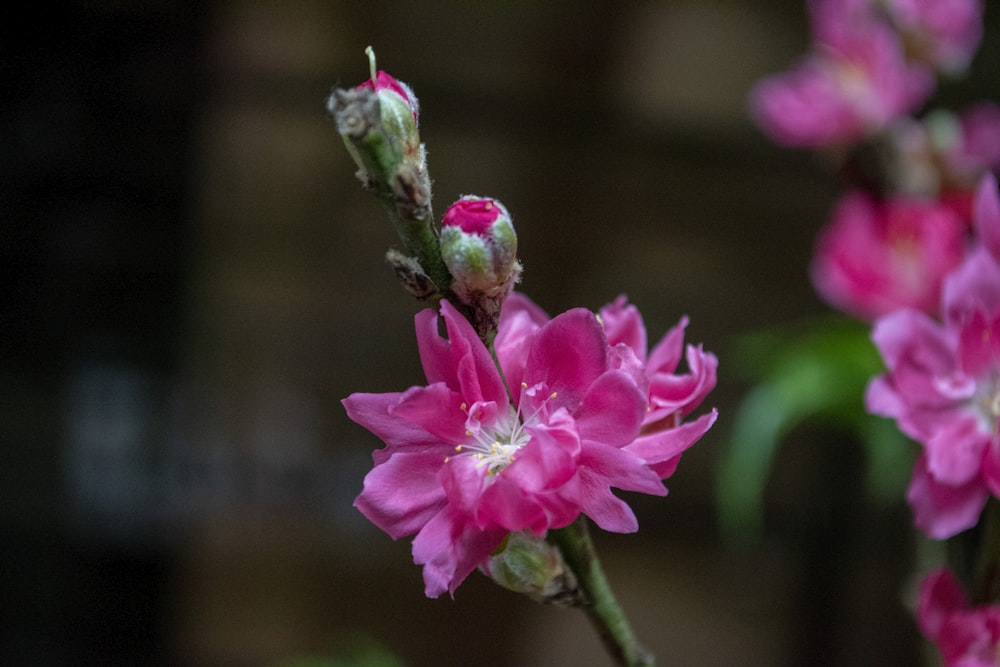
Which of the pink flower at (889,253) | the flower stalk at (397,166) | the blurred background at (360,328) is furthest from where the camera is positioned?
the blurred background at (360,328)

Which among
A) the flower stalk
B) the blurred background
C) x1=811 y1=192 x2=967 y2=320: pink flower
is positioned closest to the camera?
the flower stalk

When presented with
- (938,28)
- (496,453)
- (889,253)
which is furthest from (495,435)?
(938,28)

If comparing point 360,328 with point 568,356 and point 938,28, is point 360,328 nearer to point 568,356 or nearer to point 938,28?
point 938,28

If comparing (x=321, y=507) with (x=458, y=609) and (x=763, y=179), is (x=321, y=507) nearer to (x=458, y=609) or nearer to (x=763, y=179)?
(x=458, y=609)

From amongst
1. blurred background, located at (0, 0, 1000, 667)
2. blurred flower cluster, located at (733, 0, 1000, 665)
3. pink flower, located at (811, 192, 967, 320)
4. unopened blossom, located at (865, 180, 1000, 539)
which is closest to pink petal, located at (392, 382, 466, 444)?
unopened blossom, located at (865, 180, 1000, 539)

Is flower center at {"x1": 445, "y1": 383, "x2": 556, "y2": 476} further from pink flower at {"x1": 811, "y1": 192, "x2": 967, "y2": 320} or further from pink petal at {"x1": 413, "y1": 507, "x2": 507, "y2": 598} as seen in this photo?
pink flower at {"x1": 811, "y1": 192, "x2": 967, "y2": 320}

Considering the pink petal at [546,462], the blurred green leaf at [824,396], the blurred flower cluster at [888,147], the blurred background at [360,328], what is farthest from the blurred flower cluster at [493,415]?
the blurred background at [360,328]

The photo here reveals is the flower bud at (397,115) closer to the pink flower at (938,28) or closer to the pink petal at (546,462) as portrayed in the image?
the pink petal at (546,462)
